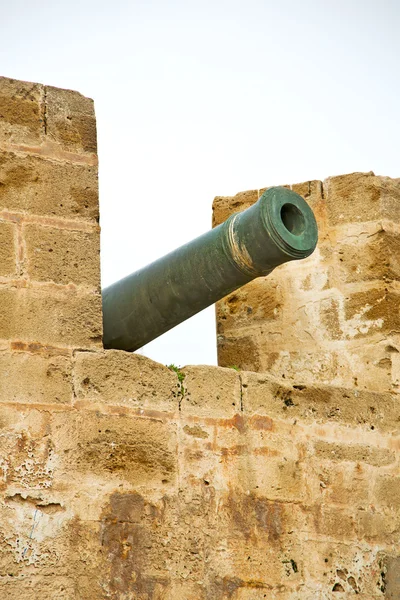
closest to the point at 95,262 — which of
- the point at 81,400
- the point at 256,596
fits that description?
the point at 81,400

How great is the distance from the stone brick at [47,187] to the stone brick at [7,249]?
9 cm

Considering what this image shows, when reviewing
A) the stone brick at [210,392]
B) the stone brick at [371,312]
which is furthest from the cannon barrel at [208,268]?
the stone brick at [371,312]

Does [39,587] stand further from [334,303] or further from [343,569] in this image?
[334,303]

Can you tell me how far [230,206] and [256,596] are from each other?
237cm

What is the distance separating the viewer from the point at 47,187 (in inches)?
216

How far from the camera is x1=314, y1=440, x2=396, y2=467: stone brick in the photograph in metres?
5.85

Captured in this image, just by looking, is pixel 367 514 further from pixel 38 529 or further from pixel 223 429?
pixel 38 529

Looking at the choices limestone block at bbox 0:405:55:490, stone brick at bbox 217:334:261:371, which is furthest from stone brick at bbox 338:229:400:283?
limestone block at bbox 0:405:55:490

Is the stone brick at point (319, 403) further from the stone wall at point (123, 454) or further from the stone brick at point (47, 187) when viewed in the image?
the stone brick at point (47, 187)

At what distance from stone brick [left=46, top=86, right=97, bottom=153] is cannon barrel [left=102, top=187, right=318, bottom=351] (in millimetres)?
652

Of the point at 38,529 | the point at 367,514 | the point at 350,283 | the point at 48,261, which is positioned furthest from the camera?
the point at 350,283

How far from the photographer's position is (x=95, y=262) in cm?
550

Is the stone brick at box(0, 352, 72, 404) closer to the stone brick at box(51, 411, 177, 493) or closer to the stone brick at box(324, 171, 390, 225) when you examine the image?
the stone brick at box(51, 411, 177, 493)

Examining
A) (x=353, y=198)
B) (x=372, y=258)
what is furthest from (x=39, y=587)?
(x=353, y=198)
